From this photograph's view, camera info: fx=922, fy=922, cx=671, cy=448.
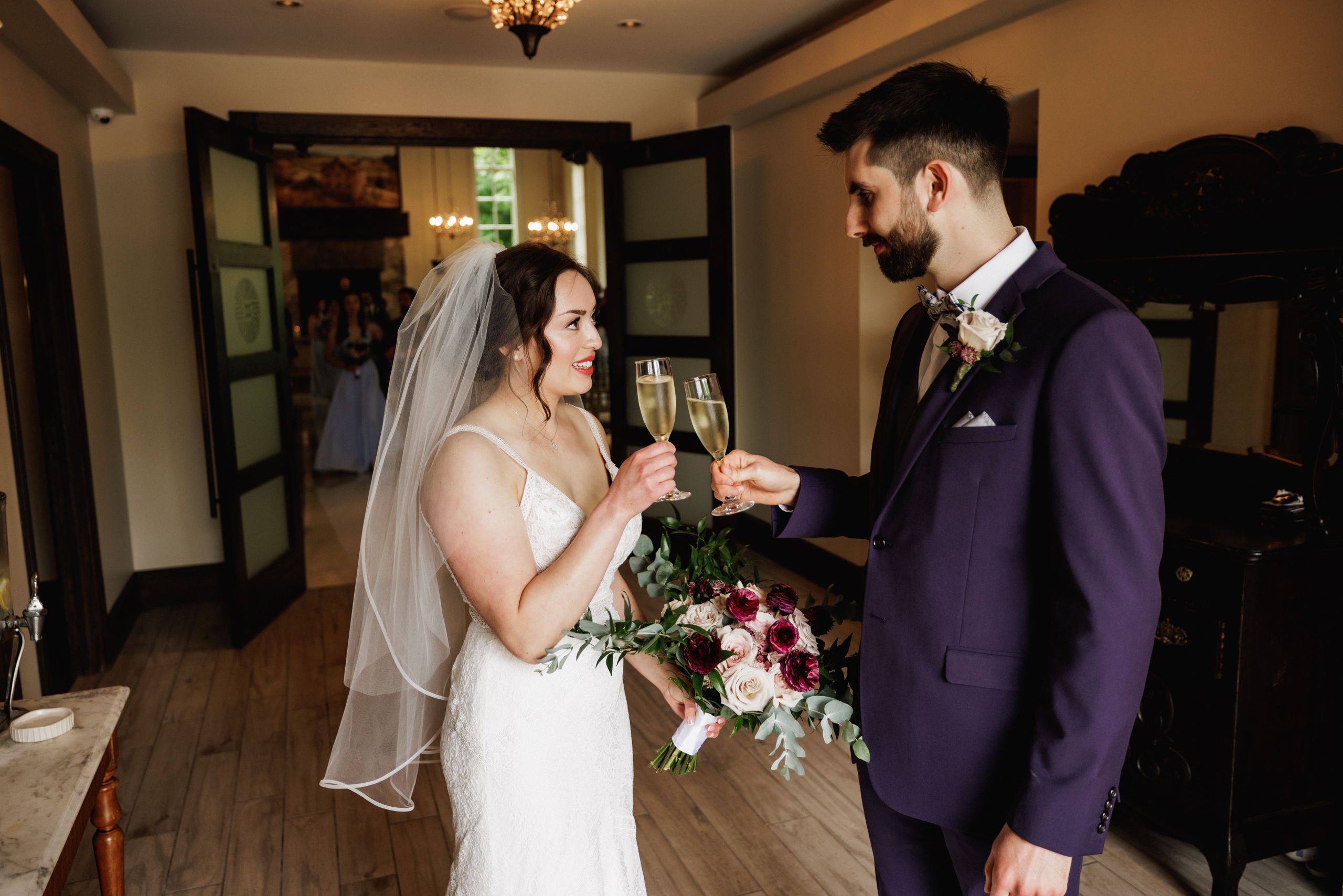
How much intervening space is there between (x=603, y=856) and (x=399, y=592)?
672mm

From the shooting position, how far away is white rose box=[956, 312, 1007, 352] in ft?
4.31

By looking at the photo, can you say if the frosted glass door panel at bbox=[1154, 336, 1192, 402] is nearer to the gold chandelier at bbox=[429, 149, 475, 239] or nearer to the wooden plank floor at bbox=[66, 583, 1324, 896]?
the wooden plank floor at bbox=[66, 583, 1324, 896]

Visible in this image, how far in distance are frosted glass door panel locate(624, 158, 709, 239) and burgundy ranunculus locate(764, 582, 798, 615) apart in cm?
431

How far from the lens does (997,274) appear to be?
1438 millimetres

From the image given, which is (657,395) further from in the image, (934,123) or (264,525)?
(264,525)

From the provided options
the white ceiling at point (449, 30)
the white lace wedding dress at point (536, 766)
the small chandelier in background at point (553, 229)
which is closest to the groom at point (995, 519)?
the white lace wedding dress at point (536, 766)

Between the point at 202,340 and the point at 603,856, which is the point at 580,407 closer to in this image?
the point at 603,856

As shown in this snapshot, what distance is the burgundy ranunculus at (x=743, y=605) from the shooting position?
1532 mm

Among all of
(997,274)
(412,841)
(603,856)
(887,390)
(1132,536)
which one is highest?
(997,274)

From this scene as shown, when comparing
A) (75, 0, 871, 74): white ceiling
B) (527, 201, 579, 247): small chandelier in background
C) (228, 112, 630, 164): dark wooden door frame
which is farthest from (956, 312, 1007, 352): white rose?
(527, 201, 579, 247): small chandelier in background

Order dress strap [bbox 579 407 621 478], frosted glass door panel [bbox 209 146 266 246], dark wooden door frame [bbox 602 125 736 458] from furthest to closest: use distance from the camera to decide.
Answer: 1. dark wooden door frame [bbox 602 125 736 458]
2. frosted glass door panel [bbox 209 146 266 246]
3. dress strap [bbox 579 407 621 478]

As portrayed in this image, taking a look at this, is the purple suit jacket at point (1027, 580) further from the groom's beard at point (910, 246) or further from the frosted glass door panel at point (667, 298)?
the frosted glass door panel at point (667, 298)

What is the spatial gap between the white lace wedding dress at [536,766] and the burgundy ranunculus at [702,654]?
13.3 inches

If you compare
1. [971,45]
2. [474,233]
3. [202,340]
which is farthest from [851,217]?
[474,233]
